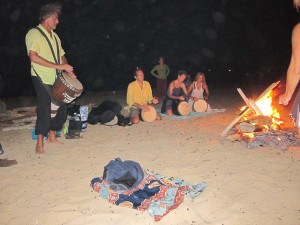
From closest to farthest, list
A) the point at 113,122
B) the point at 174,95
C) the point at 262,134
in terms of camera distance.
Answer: the point at 262,134 → the point at 113,122 → the point at 174,95

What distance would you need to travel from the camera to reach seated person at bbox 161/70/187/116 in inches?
322

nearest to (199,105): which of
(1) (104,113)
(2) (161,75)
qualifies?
(1) (104,113)

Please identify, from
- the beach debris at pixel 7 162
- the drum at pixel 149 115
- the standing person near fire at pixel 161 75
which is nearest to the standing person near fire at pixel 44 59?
the beach debris at pixel 7 162

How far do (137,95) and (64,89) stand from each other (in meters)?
2.88

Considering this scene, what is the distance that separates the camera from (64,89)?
4.83 metres

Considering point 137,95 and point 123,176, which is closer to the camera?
point 123,176

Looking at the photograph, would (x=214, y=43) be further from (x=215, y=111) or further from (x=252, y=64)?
(x=215, y=111)

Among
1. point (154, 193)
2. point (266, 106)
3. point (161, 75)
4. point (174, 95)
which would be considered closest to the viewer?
point (154, 193)

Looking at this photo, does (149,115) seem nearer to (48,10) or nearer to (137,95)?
(137,95)

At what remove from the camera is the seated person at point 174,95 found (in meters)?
8.17

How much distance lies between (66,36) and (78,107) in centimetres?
1401

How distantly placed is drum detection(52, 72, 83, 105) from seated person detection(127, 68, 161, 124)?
2584mm

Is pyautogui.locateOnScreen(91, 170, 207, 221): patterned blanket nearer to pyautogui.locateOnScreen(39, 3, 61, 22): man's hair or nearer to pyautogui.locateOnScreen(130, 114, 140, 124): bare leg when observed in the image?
pyautogui.locateOnScreen(39, 3, 61, 22): man's hair

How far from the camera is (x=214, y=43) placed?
23000 mm
